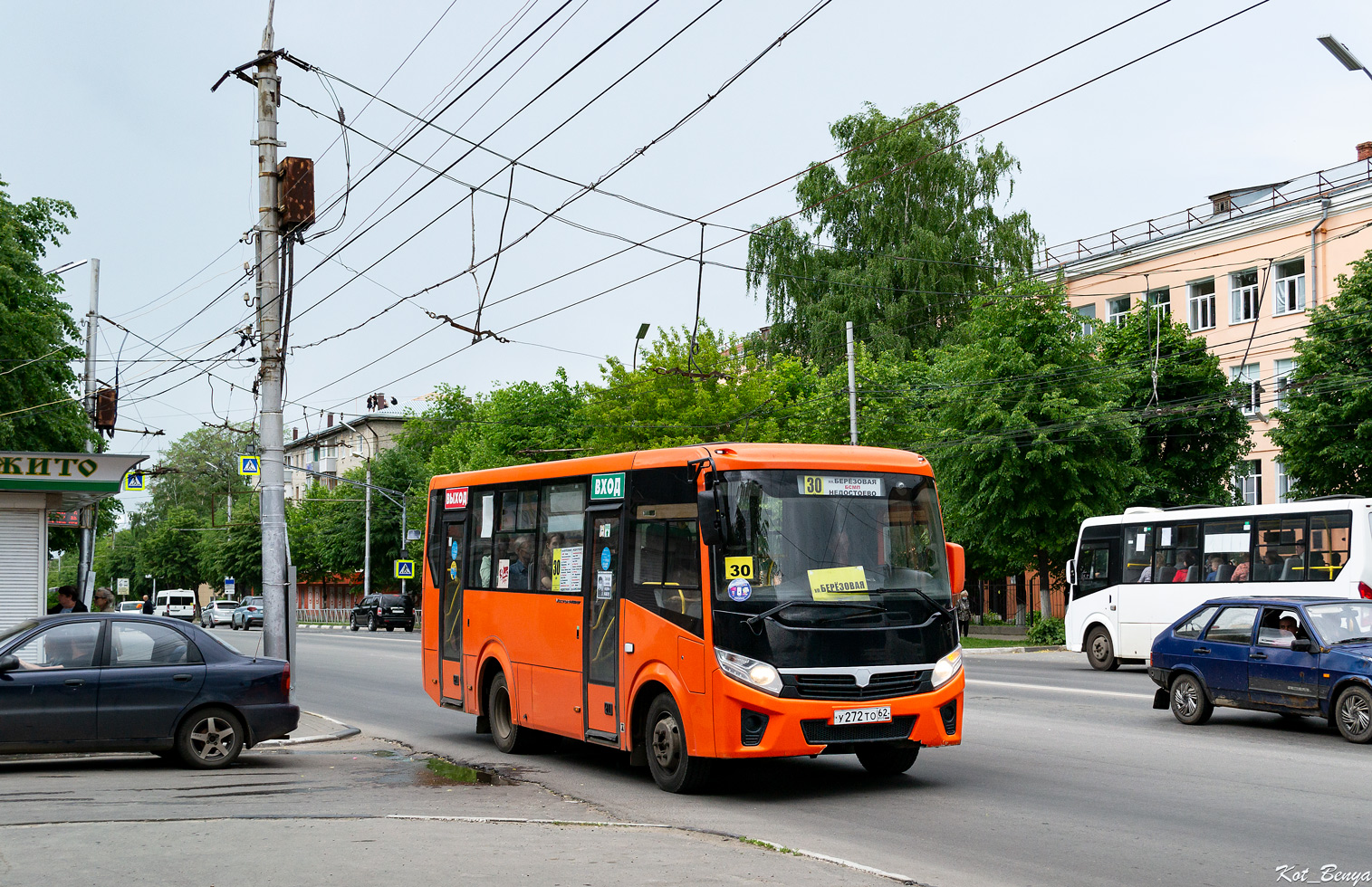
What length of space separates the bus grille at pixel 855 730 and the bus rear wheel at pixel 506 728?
4.41 m

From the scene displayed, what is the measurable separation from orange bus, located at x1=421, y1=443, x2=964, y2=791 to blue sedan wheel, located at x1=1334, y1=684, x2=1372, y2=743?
5363mm

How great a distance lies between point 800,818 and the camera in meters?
9.94

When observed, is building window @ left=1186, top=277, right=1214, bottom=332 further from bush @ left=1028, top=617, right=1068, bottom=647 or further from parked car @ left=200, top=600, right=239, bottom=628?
parked car @ left=200, top=600, right=239, bottom=628

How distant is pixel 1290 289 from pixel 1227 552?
27.3 meters

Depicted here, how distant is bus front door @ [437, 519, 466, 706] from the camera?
608 inches

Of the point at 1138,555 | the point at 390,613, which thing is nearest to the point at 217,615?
the point at 390,613

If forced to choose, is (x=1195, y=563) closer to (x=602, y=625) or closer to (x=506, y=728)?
(x=506, y=728)

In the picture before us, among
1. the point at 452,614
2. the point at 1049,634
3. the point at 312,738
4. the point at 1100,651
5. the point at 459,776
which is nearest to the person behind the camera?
the point at 459,776

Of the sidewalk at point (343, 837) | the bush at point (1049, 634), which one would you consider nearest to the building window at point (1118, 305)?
the bush at point (1049, 634)

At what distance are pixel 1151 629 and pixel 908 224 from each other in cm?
2727

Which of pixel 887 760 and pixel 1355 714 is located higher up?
pixel 1355 714

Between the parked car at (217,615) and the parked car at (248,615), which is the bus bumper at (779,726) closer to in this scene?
the parked car at (248,615)

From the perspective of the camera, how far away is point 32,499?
22.0 metres

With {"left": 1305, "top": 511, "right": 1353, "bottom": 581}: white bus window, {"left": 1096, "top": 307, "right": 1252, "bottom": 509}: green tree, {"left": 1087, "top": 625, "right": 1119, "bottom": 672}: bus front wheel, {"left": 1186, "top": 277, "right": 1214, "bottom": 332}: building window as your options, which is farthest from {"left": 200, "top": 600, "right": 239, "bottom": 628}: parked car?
{"left": 1305, "top": 511, "right": 1353, "bottom": 581}: white bus window
